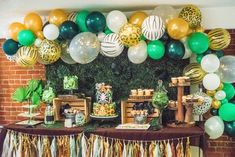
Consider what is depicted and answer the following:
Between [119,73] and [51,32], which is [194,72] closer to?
[119,73]

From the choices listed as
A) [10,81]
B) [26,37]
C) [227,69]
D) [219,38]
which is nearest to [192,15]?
[219,38]

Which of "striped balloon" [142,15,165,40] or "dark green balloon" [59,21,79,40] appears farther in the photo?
"dark green balloon" [59,21,79,40]

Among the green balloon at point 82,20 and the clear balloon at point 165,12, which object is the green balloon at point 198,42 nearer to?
the clear balloon at point 165,12

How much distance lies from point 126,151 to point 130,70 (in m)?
1.00

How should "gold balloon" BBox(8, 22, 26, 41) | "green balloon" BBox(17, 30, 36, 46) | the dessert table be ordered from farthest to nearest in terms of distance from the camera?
"gold balloon" BBox(8, 22, 26, 41), "green balloon" BBox(17, 30, 36, 46), the dessert table

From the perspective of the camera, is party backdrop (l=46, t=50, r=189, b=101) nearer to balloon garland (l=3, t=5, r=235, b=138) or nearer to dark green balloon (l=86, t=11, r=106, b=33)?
balloon garland (l=3, t=5, r=235, b=138)

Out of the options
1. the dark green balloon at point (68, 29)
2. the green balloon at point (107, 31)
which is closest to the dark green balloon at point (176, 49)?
the green balloon at point (107, 31)

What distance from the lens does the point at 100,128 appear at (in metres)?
3.71

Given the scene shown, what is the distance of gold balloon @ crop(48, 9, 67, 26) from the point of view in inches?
154

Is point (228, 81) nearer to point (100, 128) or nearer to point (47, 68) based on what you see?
point (100, 128)

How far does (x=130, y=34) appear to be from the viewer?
3559 mm

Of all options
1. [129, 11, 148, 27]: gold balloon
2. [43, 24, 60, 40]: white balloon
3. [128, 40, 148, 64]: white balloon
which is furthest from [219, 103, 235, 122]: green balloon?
[43, 24, 60, 40]: white balloon

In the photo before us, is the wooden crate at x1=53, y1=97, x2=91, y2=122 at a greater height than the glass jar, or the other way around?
the wooden crate at x1=53, y1=97, x2=91, y2=122

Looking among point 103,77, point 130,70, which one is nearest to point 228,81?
point 130,70
